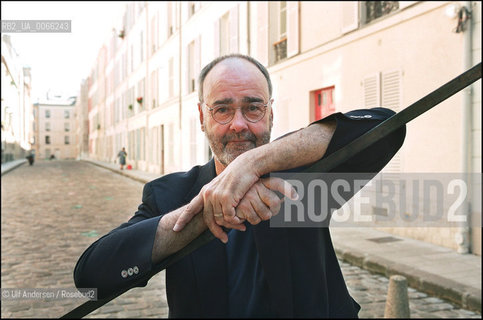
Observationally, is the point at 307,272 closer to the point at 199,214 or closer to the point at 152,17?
the point at 199,214

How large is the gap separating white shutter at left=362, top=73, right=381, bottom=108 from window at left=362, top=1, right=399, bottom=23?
128 cm

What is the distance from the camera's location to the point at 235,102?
971 mm

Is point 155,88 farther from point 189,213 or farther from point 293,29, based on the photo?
point 293,29

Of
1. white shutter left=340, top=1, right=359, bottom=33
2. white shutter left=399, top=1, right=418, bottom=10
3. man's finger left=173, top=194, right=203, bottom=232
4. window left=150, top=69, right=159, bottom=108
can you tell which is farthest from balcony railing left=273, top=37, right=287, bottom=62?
man's finger left=173, top=194, right=203, bottom=232

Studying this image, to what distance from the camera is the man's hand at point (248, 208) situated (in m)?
0.81

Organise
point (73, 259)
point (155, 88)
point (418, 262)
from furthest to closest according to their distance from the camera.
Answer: point (73, 259) → point (418, 262) → point (155, 88)

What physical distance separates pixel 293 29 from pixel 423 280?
5.65 metres

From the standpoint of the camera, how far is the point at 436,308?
13.5 ft

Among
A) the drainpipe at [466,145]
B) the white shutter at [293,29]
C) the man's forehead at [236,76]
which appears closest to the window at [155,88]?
the man's forehead at [236,76]

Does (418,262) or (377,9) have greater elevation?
(377,9)

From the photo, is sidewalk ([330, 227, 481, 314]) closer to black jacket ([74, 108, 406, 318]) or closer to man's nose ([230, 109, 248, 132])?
black jacket ([74, 108, 406, 318])

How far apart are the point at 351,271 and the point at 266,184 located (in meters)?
4.75

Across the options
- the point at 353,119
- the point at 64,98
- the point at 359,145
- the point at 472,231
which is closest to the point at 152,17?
the point at 64,98

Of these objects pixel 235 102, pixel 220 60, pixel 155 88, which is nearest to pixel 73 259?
pixel 155 88
